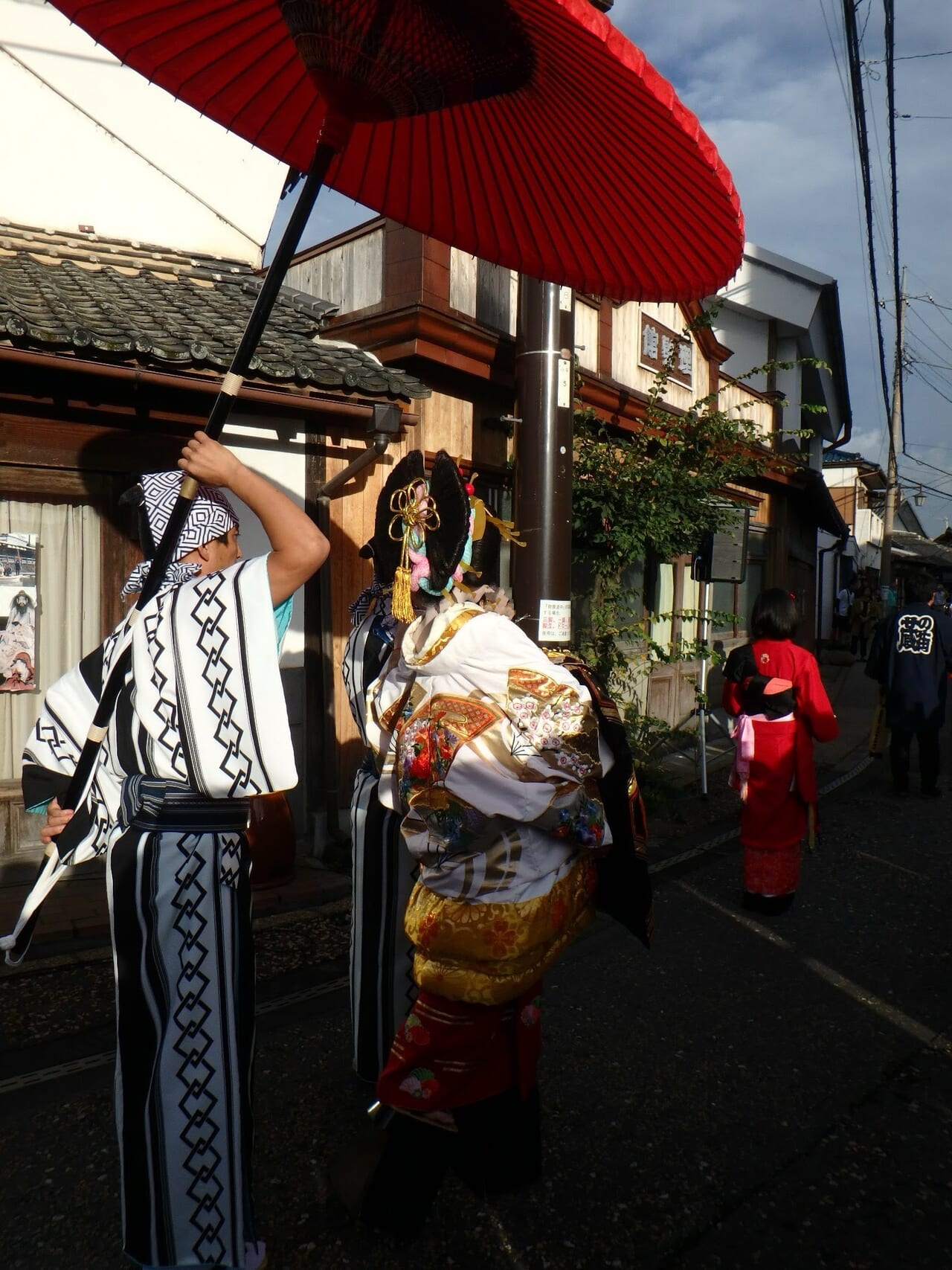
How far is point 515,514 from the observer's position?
5.84 metres

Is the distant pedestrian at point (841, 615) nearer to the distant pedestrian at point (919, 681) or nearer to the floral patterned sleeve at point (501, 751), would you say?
the distant pedestrian at point (919, 681)

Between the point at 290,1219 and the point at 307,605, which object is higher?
the point at 307,605

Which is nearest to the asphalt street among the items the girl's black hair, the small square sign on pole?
the girl's black hair

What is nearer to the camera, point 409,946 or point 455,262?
point 409,946

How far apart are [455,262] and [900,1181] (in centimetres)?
647

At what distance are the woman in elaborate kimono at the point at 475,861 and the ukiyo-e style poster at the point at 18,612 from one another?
3797mm

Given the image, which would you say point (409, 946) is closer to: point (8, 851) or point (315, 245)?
point (8, 851)

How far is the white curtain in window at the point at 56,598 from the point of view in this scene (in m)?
5.25

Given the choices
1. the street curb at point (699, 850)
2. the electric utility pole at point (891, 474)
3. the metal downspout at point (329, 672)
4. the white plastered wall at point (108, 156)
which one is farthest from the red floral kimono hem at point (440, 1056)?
the electric utility pole at point (891, 474)

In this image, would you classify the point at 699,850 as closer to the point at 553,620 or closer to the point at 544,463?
the point at 553,620

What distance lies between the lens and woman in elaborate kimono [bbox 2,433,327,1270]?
1.98m

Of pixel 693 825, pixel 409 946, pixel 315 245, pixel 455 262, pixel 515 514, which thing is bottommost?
pixel 693 825

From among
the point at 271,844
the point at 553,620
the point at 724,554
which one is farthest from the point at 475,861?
the point at 724,554

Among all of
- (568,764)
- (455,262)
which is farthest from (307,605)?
(568,764)
